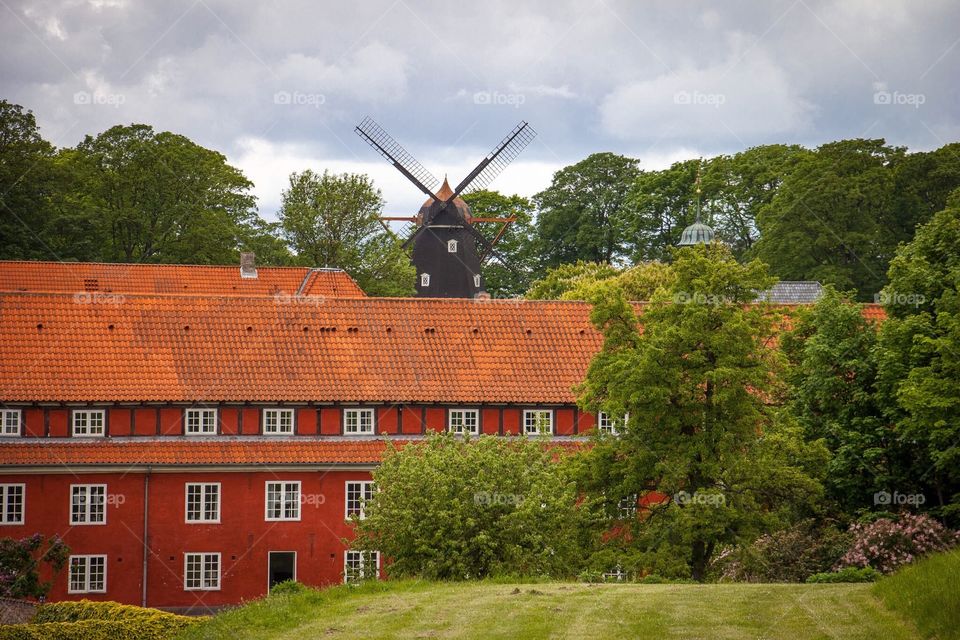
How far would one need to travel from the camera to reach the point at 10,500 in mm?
45969

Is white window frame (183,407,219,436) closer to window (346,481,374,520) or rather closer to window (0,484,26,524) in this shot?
window (346,481,374,520)

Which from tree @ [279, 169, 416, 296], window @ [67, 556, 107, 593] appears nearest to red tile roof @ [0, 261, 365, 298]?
tree @ [279, 169, 416, 296]

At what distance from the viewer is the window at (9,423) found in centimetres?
4669

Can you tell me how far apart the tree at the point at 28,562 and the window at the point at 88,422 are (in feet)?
12.8

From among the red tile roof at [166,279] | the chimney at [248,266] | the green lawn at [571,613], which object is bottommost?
the green lawn at [571,613]

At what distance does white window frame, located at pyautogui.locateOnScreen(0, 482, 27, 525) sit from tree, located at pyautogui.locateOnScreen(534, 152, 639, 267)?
68544mm

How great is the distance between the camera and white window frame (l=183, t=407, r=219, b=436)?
47906mm

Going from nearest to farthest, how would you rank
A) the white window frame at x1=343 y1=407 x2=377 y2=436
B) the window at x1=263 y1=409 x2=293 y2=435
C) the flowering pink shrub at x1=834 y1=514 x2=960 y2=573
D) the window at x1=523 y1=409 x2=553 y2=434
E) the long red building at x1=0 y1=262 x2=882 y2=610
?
1. the flowering pink shrub at x1=834 y1=514 x2=960 y2=573
2. the long red building at x1=0 y1=262 x2=882 y2=610
3. the window at x1=263 y1=409 x2=293 y2=435
4. the white window frame at x1=343 y1=407 x2=377 y2=436
5. the window at x1=523 y1=409 x2=553 y2=434

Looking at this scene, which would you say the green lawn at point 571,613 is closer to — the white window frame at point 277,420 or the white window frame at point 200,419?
the white window frame at point 277,420

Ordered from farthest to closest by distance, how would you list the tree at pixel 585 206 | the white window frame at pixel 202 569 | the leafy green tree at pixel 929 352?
the tree at pixel 585 206 < the white window frame at pixel 202 569 < the leafy green tree at pixel 929 352

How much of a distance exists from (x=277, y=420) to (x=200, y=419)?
270 cm

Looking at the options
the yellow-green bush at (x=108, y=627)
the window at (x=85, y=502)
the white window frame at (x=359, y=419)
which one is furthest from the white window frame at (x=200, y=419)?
the yellow-green bush at (x=108, y=627)

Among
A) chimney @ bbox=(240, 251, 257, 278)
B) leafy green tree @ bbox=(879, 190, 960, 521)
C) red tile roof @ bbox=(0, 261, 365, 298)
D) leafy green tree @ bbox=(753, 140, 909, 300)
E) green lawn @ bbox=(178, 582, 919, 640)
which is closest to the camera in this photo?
green lawn @ bbox=(178, 582, 919, 640)

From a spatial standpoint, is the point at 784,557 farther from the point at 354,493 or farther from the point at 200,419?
the point at 200,419
